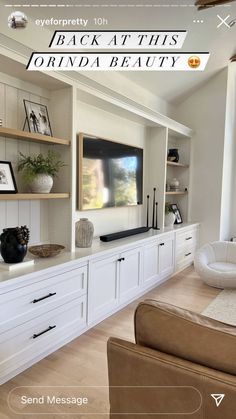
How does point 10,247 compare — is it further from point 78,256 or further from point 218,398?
point 218,398

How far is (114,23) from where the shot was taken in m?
2.75

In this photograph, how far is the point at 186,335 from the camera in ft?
3.12

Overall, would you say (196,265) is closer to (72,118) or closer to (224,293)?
(224,293)

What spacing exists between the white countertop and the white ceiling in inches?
75.5

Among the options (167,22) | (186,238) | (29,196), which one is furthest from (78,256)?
(186,238)

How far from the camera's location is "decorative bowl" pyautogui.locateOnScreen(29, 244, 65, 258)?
234cm

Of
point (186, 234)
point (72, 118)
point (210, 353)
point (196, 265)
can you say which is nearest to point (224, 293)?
point (196, 265)

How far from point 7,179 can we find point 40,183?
0.84 ft

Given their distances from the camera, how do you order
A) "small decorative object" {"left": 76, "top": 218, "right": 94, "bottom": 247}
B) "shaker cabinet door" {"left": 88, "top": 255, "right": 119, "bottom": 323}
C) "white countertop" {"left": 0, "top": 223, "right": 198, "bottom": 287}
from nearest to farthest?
1. "white countertop" {"left": 0, "top": 223, "right": 198, "bottom": 287}
2. "shaker cabinet door" {"left": 88, "top": 255, "right": 119, "bottom": 323}
3. "small decorative object" {"left": 76, "top": 218, "right": 94, "bottom": 247}

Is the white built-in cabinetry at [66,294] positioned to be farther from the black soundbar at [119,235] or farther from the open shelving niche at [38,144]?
the open shelving niche at [38,144]

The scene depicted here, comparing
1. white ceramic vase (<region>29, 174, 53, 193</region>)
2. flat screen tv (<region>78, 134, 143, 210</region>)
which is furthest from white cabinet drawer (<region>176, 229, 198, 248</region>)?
white ceramic vase (<region>29, 174, 53, 193</region>)

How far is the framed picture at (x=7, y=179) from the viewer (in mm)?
2218

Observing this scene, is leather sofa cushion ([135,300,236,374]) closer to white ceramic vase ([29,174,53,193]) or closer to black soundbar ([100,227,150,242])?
white ceramic vase ([29,174,53,193])

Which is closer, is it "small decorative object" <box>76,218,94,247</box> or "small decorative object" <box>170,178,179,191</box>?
"small decorative object" <box>76,218,94,247</box>
